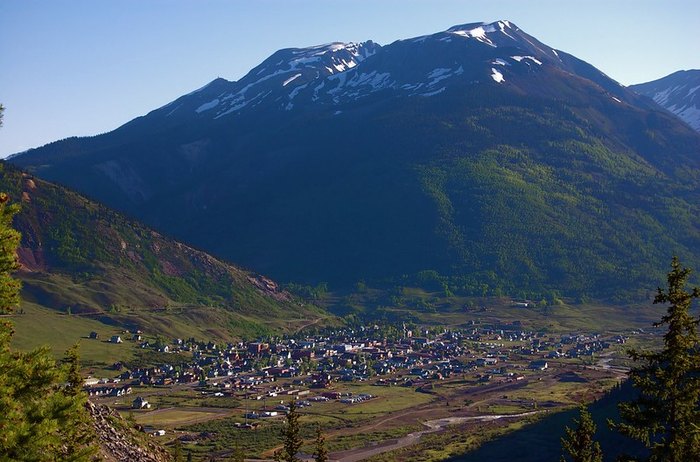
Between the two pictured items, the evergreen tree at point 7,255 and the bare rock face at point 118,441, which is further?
the bare rock face at point 118,441

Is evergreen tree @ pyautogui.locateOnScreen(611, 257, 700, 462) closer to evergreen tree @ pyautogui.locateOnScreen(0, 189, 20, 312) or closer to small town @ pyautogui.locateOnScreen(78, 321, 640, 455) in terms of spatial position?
evergreen tree @ pyautogui.locateOnScreen(0, 189, 20, 312)

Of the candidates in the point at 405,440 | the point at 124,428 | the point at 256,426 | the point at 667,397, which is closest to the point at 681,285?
the point at 667,397

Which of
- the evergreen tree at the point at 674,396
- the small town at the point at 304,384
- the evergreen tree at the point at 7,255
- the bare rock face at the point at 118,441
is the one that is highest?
the evergreen tree at the point at 7,255

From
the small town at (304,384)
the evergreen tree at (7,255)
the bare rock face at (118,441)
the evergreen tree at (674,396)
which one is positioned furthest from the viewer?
the small town at (304,384)

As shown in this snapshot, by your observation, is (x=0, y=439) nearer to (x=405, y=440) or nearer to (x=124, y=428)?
(x=124, y=428)

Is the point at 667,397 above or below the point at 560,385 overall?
above

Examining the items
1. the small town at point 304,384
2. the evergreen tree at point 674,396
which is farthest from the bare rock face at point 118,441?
the small town at point 304,384

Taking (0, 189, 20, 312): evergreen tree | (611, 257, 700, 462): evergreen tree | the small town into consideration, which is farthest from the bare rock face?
the small town

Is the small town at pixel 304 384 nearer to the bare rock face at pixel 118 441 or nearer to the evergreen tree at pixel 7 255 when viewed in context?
the bare rock face at pixel 118 441
